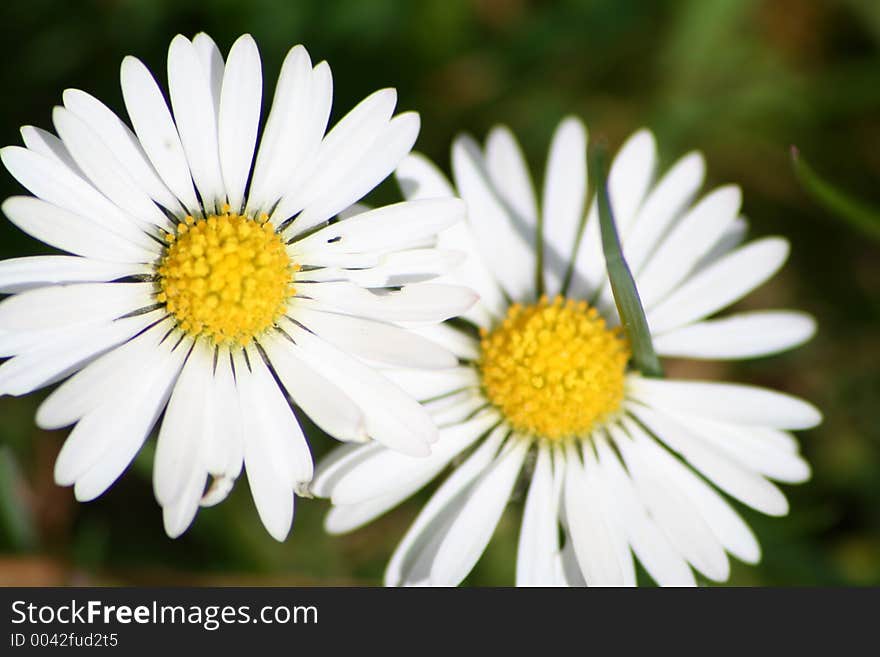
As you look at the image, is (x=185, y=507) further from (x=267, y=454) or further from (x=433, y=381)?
(x=433, y=381)

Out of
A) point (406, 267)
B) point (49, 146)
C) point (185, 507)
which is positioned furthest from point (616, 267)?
point (49, 146)

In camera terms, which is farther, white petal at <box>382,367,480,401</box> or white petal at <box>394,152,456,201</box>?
white petal at <box>394,152,456,201</box>

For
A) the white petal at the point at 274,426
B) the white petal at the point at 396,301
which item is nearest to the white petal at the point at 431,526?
the white petal at the point at 274,426

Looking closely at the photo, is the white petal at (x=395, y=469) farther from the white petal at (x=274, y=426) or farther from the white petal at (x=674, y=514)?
the white petal at (x=674, y=514)

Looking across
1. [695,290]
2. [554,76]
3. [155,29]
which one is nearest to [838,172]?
[554,76]

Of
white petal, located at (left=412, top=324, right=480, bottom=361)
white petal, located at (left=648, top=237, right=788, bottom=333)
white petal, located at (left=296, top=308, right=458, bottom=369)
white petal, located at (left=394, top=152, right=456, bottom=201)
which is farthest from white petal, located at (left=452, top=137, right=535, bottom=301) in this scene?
white petal, located at (left=296, top=308, right=458, bottom=369)

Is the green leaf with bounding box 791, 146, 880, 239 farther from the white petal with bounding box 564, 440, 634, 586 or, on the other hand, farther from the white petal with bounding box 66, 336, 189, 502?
the white petal with bounding box 66, 336, 189, 502
